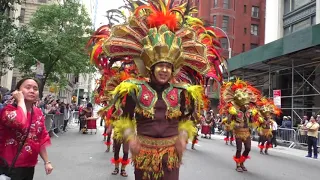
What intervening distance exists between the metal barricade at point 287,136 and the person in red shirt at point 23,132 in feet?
55.1

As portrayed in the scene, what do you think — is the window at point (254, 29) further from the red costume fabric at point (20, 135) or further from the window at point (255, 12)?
the red costume fabric at point (20, 135)

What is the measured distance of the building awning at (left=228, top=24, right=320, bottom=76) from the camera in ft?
56.8

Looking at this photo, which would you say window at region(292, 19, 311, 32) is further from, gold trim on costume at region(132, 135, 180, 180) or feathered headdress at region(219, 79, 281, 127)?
gold trim on costume at region(132, 135, 180, 180)

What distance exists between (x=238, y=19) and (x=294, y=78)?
28132mm

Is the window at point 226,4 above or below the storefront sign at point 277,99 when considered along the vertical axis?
above

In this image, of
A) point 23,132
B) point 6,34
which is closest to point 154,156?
point 23,132

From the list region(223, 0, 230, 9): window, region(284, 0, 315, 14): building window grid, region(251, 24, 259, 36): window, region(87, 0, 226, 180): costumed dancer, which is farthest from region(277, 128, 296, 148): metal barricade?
region(251, 24, 259, 36): window

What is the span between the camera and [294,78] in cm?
2391

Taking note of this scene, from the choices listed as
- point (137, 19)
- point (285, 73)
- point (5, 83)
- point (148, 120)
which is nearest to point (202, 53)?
point (137, 19)

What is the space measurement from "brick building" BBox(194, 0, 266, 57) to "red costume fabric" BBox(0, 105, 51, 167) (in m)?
45.4

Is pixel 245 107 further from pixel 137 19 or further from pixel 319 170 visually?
pixel 137 19

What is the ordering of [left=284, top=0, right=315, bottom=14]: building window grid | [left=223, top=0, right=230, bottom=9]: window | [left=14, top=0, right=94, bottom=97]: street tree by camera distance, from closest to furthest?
1. [left=14, top=0, right=94, bottom=97]: street tree
2. [left=284, top=0, right=315, bottom=14]: building window grid
3. [left=223, top=0, right=230, bottom=9]: window

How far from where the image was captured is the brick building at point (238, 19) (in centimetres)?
4894

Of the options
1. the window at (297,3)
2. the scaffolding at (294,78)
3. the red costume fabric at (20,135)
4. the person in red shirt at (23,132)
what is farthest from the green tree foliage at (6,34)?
the window at (297,3)
